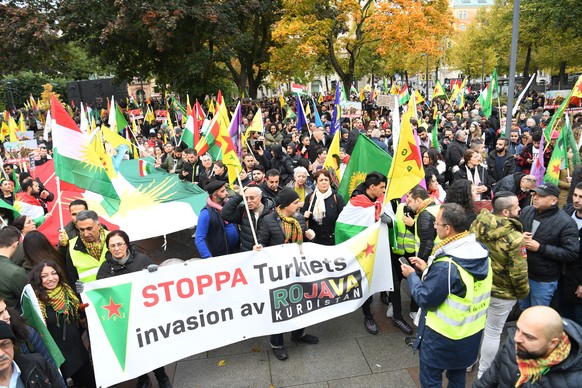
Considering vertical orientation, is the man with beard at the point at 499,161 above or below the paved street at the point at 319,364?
above

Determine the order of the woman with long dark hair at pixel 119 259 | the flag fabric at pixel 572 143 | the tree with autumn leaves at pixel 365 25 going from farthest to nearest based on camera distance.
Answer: the tree with autumn leaves at pixel 365 25 → the flag fabric at pixel 572 143 → the woman with long dark hair at pixel 119 259

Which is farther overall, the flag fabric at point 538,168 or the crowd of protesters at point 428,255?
the flag fabric at point 538,168

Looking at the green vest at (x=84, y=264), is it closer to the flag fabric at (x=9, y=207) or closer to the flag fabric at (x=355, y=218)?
the flag fabric at (x=9, y=207)

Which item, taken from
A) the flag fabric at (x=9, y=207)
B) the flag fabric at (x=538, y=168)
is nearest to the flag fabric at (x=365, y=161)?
the flag fabric at (x=538, y=168)

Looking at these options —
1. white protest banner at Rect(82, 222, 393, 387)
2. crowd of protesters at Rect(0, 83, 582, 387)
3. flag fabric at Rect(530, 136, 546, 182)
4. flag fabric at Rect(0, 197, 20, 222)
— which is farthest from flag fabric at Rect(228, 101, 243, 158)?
flag fabric at Rect(530, 136, 546, 182)

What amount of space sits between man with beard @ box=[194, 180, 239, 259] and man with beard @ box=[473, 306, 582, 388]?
3.48 m

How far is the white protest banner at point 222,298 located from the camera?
402cm

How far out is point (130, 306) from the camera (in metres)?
4.07

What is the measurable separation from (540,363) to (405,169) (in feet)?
9.26

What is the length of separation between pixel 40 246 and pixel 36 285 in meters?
0.85

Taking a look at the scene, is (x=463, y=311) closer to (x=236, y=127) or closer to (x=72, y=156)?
(x=72, y=156)

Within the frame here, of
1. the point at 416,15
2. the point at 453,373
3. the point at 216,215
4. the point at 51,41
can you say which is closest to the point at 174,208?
the point at 216,215

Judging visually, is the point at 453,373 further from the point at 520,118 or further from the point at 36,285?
the point at 520,118

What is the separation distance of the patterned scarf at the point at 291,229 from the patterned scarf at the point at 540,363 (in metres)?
2.65
